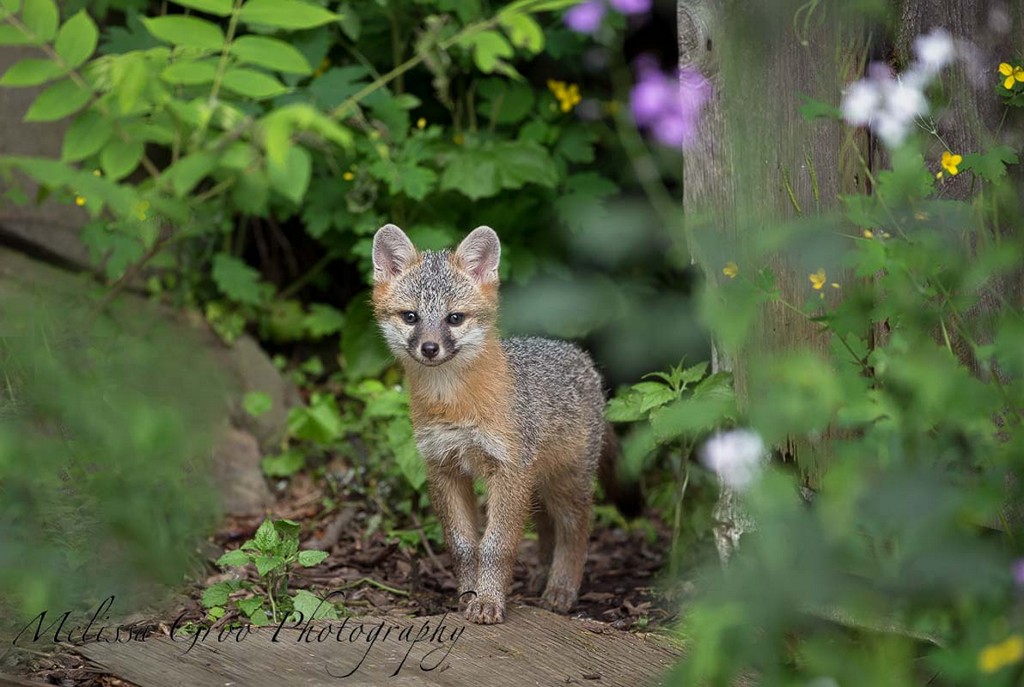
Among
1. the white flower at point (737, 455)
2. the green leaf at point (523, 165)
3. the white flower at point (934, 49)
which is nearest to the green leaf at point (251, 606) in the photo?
the white flower at point (737, 455)

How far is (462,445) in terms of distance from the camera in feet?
16.8

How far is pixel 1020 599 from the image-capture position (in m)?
2.85

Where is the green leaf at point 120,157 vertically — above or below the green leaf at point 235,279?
below

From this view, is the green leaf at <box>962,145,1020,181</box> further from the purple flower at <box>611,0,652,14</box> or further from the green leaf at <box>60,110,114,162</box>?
the purple flower at <box>611,0,652,14</box>

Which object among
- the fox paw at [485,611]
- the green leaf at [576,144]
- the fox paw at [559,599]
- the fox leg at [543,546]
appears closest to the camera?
the fox paw at [485,611]

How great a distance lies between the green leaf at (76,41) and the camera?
135 inches

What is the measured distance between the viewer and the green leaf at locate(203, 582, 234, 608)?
4.70m

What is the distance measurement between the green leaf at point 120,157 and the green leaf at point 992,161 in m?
2.62

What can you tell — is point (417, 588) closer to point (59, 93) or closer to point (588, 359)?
point (588, 359)

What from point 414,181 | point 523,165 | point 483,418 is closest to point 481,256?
point 483,418

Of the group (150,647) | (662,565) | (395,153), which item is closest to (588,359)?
(662,565)

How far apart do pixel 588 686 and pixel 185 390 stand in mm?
2207

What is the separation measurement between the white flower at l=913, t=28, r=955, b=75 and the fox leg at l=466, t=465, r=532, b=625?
229 centimetres

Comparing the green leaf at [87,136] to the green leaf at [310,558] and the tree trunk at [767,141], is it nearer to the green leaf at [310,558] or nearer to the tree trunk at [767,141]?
the green leaf at [310,558]
